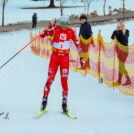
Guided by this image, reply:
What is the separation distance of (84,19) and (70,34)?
386 centimetres

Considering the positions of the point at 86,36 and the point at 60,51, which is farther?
the point at 86,36

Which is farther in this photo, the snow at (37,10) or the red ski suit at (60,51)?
the snow at (37,10)

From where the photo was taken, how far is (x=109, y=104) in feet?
22.1

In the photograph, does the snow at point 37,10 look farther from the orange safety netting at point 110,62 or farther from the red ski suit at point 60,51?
the red ski suit at point 60,51

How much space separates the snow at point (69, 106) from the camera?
17.1 ft

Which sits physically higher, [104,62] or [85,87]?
[104,62]

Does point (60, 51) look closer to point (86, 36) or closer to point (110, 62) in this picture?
point (110, 62)

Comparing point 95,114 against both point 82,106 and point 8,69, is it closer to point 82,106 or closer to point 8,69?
point 82,106

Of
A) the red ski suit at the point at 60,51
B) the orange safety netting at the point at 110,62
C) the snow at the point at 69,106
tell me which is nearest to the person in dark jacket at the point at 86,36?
the orange safety netting at the point at 110,62

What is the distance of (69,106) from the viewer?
6.54m

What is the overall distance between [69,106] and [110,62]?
2.62 meters

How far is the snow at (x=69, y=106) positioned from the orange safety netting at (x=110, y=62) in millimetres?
234

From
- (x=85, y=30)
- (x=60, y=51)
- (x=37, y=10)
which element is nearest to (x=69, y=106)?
(x=60, y=51)

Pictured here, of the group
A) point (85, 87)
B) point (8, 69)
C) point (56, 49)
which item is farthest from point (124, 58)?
point (8, 69)
